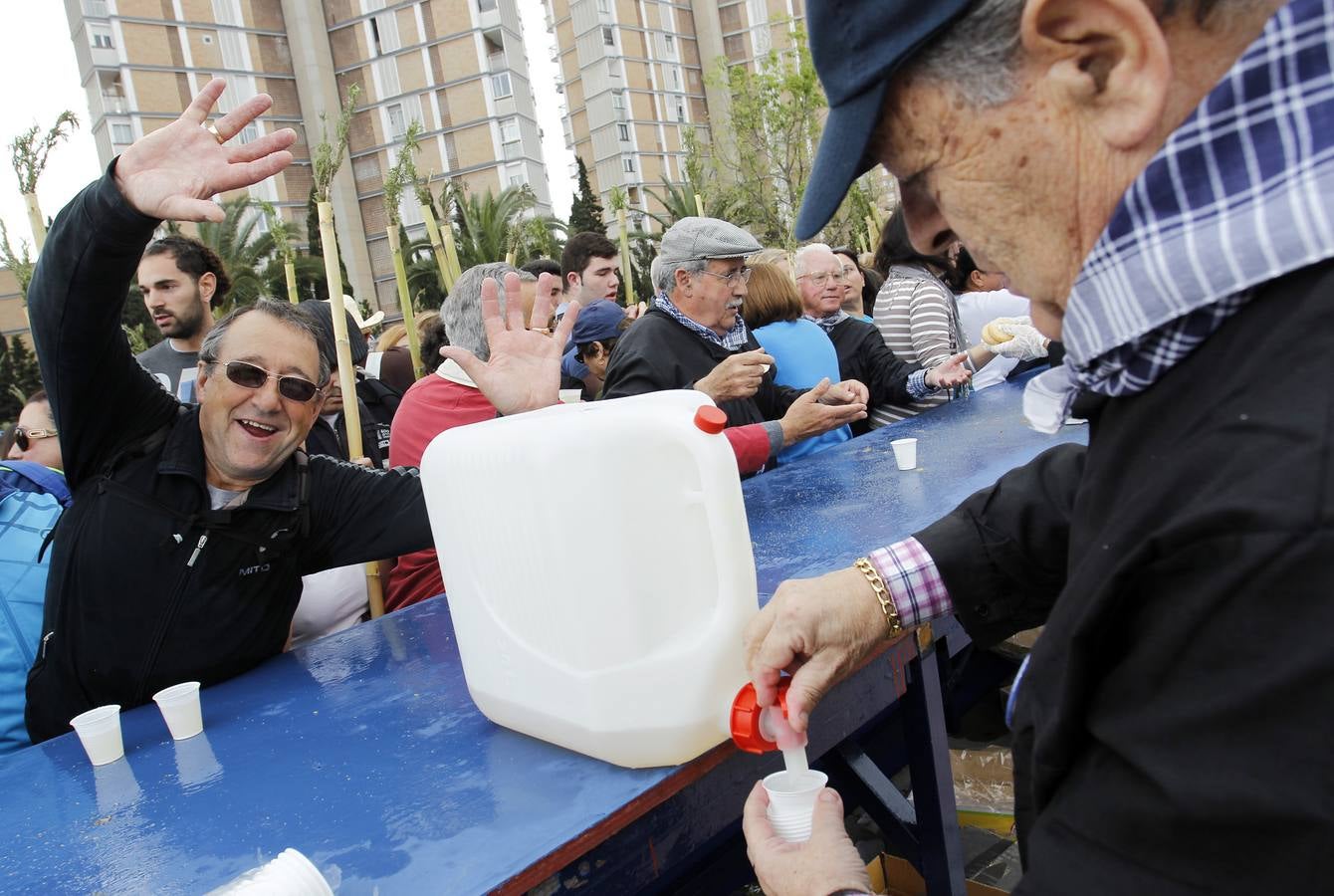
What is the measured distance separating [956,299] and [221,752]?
3.82m

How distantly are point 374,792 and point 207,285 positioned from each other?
3.47 metres

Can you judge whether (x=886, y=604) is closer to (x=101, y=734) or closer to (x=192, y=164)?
(x=101, y=734)

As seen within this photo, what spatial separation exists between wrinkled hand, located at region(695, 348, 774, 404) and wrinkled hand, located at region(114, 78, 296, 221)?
1402 mm

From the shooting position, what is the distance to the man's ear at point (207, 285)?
3.93 meters

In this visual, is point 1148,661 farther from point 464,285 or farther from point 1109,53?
point 464,285

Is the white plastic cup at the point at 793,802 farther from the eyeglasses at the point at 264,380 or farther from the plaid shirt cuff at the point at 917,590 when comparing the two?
the eyeglasses at the point at 264,380

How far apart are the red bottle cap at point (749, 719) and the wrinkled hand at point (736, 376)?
66.9 inches

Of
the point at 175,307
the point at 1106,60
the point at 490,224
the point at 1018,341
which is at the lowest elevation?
the point at 1018,341

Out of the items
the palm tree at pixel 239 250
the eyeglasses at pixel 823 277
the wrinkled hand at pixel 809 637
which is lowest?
the wrinkled hand at pixel 809 637

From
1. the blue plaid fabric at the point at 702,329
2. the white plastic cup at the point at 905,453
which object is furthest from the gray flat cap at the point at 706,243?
the white plastic cup at the point at 905,453

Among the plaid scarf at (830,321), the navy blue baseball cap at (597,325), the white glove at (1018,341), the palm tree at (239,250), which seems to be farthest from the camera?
the palm tree at (239,250)

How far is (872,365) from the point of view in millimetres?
3926

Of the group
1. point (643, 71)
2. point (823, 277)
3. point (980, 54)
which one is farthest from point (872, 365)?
point (643, 71)

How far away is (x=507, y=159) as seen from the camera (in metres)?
43.9
